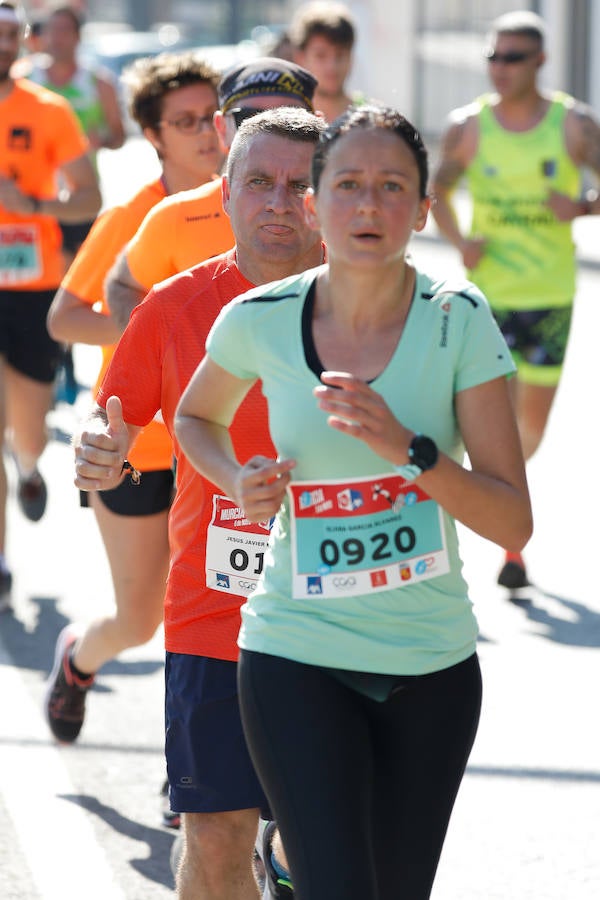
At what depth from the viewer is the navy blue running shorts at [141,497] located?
506 cm

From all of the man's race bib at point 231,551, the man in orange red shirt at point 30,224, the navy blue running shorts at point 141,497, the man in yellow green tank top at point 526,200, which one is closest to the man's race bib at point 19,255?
the man in orange red shirt at point 30,224

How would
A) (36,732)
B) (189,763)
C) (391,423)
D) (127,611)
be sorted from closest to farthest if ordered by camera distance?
1. (391,423)
2. (189,763)
3. (127,611)
4. (36,732)

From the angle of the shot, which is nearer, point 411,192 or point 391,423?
point 391,423

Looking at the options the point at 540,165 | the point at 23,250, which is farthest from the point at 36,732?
the point at 540,165

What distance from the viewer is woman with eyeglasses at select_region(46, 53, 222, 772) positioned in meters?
5.06

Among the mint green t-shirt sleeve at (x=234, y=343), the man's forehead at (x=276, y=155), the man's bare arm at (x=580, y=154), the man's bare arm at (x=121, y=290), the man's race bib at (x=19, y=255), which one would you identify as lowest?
the man's race bib at (x=19, y=255)

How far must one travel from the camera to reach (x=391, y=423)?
2.86 metres

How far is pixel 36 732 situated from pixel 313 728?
281 cm

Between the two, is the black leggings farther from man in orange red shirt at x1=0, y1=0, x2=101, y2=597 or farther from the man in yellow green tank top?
man in orange red shirt at x1=0, y1=0, x2=101, y2=597

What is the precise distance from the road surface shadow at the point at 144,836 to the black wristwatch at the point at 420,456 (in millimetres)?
1976

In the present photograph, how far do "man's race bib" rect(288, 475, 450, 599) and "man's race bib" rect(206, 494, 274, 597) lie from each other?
668mm

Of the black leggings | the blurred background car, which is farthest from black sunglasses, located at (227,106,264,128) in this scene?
the blurred background car

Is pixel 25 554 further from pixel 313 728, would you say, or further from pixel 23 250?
pixel 313 728

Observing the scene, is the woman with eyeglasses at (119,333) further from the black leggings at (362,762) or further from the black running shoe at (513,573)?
the black running shoe at (513,573)
